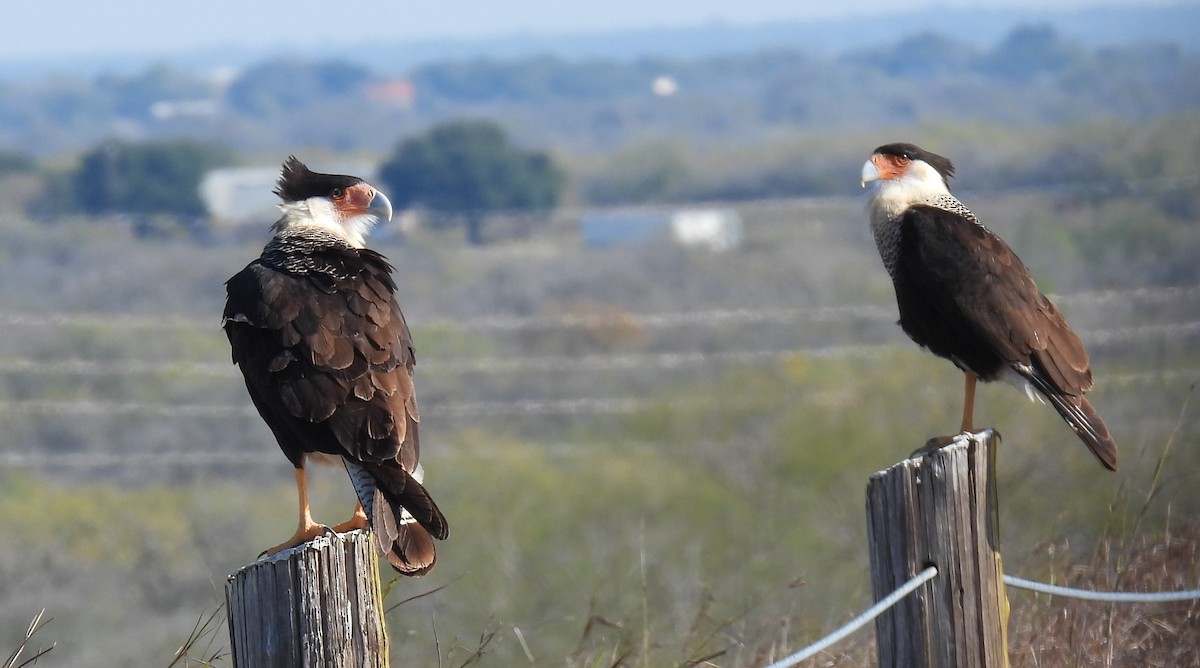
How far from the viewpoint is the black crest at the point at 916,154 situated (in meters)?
4.36

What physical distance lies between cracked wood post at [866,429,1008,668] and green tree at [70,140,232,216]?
3762cm

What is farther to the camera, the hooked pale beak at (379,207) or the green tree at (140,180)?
the green tree at (140,180)

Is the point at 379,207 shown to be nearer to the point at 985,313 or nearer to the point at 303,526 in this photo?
the point at 303,526

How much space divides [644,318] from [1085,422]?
66.3 feet

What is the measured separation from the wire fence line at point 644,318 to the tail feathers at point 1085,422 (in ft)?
56.4

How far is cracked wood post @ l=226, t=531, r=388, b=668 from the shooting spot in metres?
2.40

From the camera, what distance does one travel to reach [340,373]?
352 cm

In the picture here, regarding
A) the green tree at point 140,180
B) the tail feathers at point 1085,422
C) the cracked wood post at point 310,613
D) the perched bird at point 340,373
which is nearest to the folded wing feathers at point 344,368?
the perched bird at point 340,373

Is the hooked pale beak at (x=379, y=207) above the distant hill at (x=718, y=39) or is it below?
below

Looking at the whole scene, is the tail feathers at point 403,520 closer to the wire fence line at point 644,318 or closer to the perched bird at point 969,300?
the perched bird at point 969,300

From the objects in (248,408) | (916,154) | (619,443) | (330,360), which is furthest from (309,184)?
(248,408)

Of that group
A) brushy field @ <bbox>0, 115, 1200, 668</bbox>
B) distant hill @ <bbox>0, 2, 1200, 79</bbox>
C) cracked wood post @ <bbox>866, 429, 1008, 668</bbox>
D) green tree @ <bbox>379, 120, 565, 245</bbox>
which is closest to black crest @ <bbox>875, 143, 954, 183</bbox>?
brushy field @ <bbox>0, 115, 1200, 668</bbox>

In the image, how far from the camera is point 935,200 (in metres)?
4.39

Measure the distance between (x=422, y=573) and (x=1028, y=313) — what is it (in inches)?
70.9
